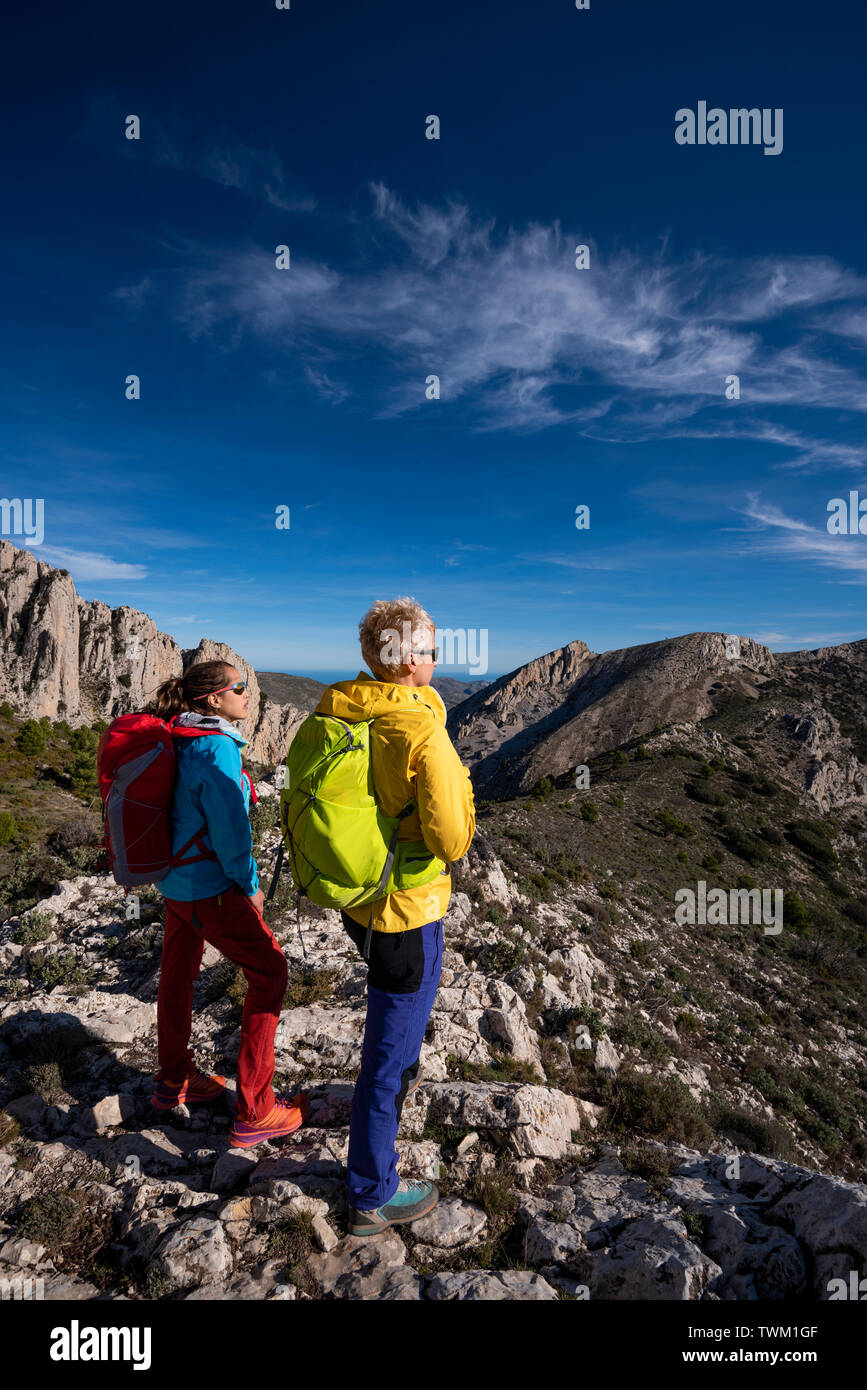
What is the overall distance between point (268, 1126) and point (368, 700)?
10.3 feet

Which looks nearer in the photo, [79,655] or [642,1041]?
[642,1041]

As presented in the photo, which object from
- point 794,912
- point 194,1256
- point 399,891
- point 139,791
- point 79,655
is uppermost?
point 79,655

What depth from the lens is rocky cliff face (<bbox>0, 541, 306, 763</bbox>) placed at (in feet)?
206

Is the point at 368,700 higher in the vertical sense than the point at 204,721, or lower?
higher

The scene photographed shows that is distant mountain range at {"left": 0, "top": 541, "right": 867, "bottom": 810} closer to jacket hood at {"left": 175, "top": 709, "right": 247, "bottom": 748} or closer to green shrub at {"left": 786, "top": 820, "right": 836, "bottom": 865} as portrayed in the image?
green shrub at {"left": 786, "top": 820, "right": 836, "bottom": 865}

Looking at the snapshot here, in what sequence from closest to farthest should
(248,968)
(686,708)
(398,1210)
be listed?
(398,1210) → (248,968) → (686,708)

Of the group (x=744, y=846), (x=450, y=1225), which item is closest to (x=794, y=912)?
(x=744, y=846)

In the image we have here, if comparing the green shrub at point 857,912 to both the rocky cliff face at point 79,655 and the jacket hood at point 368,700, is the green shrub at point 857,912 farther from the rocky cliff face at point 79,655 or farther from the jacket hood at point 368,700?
the rocky cliff face at point 79,655

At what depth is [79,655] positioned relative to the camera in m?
69.8

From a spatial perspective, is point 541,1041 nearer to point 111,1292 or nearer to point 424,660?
point 111,1292

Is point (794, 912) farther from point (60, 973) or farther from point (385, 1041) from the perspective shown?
point (60, 973)

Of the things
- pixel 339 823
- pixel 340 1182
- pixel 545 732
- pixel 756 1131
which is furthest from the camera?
pixel 545 732

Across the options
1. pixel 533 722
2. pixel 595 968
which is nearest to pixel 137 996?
pixel 595 968

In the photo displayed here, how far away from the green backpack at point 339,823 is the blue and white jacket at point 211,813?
67 centimetres
